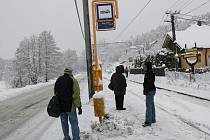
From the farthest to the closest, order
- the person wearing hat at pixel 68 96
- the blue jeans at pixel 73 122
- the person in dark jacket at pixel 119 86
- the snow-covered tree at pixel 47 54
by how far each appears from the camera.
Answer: the snow-covered tree at pixel 47 54, the person in dark jacket at pixel 119 86, the blue jeans at pixel 73 122, the person wearing hat at pixel 68 96

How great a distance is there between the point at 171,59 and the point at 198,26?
46.6 ft

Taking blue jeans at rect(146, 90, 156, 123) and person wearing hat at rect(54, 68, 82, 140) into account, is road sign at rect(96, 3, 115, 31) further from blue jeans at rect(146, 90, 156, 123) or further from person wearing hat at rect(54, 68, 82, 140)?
person wearing hat at rect(54, 68, 82, 140)

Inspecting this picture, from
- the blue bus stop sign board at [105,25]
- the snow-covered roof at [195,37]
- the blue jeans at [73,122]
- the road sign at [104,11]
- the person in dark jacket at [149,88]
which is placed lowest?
the blue jeans at [73,122]

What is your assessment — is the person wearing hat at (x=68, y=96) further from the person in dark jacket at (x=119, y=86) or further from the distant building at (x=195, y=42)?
the distant building at (x=195, y=42)

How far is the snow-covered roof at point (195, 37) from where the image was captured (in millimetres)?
42000

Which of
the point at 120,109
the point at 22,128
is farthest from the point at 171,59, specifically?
the point at 22,128

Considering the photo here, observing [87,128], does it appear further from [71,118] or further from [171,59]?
[171,59]

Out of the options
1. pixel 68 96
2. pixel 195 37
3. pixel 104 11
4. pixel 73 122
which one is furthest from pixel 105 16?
pixel 195 37

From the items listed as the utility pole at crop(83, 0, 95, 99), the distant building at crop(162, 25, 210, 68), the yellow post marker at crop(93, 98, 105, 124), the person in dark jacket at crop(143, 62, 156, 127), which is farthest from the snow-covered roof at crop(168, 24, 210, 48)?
the yellow post marker at crop(93, 98, 105, 124)

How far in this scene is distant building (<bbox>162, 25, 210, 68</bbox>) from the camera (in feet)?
137

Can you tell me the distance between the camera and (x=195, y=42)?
39.1m

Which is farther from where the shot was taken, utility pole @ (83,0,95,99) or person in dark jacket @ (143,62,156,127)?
utility pole @ (83,0,95,99)

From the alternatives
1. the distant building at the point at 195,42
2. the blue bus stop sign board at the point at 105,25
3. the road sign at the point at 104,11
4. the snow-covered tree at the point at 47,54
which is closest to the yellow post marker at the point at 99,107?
the blue bus stop sign board at the point at 105,25

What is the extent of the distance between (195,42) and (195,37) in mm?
5304
